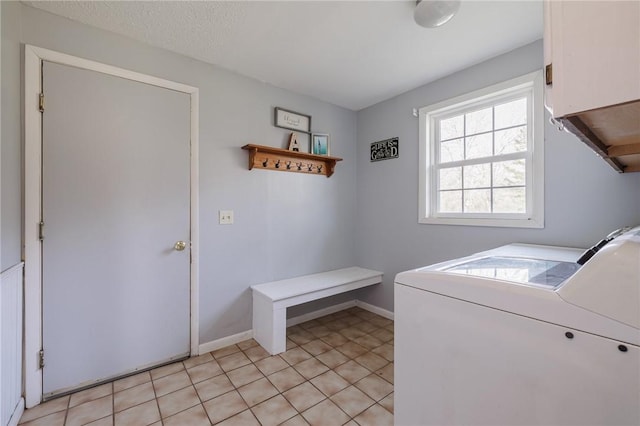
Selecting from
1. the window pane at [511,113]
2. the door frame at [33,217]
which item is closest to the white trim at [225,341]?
the door frame at [33,217]

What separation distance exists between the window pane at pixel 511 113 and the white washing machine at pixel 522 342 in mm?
1364

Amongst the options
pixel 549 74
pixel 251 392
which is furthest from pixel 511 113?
pixel 251 392

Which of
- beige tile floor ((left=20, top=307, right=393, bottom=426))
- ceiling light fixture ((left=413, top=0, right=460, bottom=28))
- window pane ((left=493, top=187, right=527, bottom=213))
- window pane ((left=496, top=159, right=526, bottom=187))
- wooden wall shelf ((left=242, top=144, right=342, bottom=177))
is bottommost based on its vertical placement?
beige tile floor ((left=20, top=307, right=393, bottom=426))

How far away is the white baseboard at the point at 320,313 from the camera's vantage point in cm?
280

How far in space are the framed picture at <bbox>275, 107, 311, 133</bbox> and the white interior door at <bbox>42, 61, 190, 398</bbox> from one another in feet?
2.72

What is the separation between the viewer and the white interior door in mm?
1680

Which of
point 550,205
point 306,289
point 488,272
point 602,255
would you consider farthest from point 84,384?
point 550,205

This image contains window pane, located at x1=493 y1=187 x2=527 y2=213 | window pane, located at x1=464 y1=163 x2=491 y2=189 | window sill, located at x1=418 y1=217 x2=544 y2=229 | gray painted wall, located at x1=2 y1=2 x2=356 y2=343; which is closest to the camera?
gray painted wall, located at x1=2 y1=2 x2=356 y2=343

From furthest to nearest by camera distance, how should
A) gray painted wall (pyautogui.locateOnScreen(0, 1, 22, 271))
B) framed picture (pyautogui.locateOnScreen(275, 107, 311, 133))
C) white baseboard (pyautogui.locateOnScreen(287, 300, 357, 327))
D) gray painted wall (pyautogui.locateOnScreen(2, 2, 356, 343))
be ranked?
white baseboard (pyautogui.locateOnScreen(287, 300, 357, 327))
framed picture (pyautogui.locateOnScreen(275, 107, 311, 133))
gray painted wall (pyautogui.locateOnScreen(2, 2, 356, 343))
gray painted wall (pyautogui.locateOnScreen(0, 1, 22, 271))

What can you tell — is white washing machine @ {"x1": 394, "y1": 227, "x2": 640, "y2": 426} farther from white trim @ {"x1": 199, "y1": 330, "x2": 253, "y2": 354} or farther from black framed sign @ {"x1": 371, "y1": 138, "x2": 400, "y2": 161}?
black framed sign @ {"x1": 371, "y1": 138, "x2": 400, "y2": 161}

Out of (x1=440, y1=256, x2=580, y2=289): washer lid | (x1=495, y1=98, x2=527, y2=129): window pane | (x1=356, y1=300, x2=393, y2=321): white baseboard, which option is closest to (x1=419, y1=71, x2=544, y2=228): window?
(x1=495, y1=98, x2=527, y2=129): window pane

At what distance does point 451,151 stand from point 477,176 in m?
0.35

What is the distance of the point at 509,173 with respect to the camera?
2170 mm

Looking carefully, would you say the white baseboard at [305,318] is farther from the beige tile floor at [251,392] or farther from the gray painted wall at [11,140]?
the gray painted wall at [11,140]
